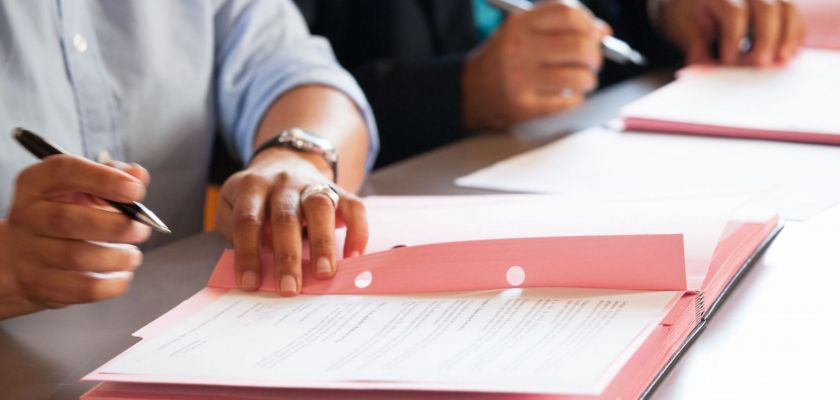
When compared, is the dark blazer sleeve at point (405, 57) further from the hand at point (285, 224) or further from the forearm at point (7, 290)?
the forearm at point (7, 290)

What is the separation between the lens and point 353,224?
0.72 m

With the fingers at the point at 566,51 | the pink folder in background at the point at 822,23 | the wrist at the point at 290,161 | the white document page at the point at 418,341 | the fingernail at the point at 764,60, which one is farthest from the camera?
the pink folder in background at the point at 822,23

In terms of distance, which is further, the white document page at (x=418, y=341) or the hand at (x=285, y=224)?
the hand at (x=285, y=224)

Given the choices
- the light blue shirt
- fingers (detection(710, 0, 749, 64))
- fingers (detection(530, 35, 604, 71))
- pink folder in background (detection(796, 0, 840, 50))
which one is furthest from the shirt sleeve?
pink folder in background (detection(796, 0, 840, 50))

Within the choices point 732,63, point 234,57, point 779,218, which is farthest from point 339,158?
point 732,63

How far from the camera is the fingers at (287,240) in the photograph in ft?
2.13

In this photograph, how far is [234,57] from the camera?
3.64ft

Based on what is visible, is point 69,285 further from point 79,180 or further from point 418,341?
point 418,341

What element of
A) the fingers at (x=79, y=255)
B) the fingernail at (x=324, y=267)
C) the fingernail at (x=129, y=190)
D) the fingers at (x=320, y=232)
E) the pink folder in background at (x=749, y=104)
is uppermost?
the fingernail at (x=129, y=190)

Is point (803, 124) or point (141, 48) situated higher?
point (141, 48)

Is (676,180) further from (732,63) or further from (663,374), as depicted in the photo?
(732,63)

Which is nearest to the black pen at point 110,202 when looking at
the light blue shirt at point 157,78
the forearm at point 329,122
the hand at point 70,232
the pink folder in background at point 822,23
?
the hand at point 70,232

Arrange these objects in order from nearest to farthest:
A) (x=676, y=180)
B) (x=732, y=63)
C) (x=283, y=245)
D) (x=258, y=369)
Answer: (x=258, y=369) < (x=283, y=245) < (x=676, y=180) < (x=732, y=63)

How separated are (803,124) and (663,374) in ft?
2.06
